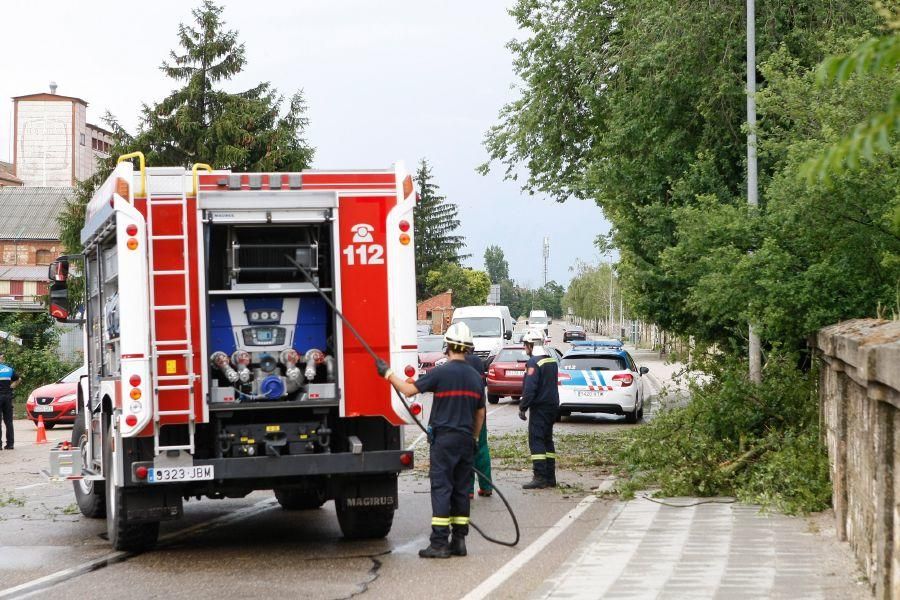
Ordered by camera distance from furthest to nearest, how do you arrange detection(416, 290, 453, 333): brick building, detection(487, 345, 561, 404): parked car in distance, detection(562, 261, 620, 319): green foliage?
detection(562, 261, 620, 319): green foliage < detection(416, 290, 453, 333): brick building < detection(487, 345, 561, 404): parked car in distance

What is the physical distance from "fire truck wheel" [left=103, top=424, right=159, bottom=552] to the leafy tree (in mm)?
35868

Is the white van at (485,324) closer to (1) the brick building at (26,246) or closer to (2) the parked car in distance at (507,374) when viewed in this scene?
(2) the parked car in distance at (507,374)

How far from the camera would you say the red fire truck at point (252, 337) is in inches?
363

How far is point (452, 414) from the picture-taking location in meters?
9.47

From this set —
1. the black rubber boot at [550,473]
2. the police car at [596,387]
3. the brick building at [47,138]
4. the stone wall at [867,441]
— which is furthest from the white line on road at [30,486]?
the brick building at [47,138]

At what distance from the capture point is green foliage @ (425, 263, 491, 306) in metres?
108

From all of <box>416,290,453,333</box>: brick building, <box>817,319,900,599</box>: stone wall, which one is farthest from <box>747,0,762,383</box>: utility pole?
<box>416,290,453,333</box>: brick building

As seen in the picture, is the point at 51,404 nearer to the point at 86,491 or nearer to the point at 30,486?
the point at 30,486

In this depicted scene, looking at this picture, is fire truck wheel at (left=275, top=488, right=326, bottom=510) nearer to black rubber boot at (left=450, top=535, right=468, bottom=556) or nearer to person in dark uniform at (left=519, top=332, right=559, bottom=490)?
person in dark uniform at (left=519, top=332, right=559, bottom=490)

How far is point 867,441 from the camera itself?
26.1 feet

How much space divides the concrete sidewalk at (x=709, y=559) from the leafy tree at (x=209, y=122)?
3623cm

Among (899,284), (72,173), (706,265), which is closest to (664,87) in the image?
(706,265)

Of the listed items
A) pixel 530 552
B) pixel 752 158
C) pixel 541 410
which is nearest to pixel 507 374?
pixel 752 158

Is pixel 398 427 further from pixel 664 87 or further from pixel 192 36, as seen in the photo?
pixel 192 36
